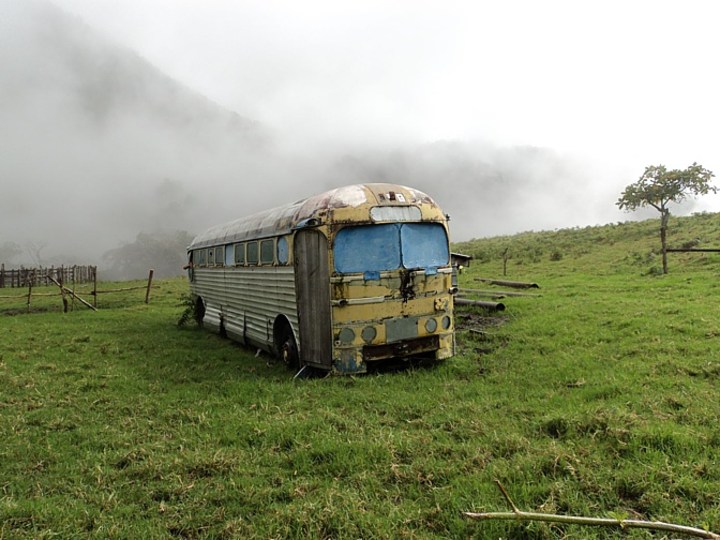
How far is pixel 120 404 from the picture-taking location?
7109 mm

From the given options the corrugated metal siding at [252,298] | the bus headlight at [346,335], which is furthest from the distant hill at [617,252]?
the bus headlight at [346,335]

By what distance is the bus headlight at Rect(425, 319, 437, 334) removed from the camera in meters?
8.38

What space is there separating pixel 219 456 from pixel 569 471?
3353 mm

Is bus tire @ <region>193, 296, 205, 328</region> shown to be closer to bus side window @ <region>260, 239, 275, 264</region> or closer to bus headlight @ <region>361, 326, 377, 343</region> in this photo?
bus side window @ <region>260, 239, 275, 264</region>

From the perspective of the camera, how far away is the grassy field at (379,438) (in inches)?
149

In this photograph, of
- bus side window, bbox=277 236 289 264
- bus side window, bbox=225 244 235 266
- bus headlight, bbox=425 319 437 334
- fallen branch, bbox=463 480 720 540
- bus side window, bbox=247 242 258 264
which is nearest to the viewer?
fallen branch, bbox=463 480 720 540

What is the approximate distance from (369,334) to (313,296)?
114 cm

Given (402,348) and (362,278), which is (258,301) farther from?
(402,348)

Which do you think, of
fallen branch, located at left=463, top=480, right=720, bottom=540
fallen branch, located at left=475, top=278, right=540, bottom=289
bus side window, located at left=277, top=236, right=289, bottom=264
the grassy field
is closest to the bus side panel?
bus side window, located at left=277, top=236, right=289, bottom=264

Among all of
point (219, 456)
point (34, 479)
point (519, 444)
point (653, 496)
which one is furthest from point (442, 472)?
point (34, 479)

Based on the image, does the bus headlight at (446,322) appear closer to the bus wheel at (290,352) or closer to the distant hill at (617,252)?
Answer: the bus wheel at (290,352)

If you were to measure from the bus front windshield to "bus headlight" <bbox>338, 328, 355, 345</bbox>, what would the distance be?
93 cm

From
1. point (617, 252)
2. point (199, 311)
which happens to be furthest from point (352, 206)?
point (617, 252)

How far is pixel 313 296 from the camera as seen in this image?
8.12 metres
